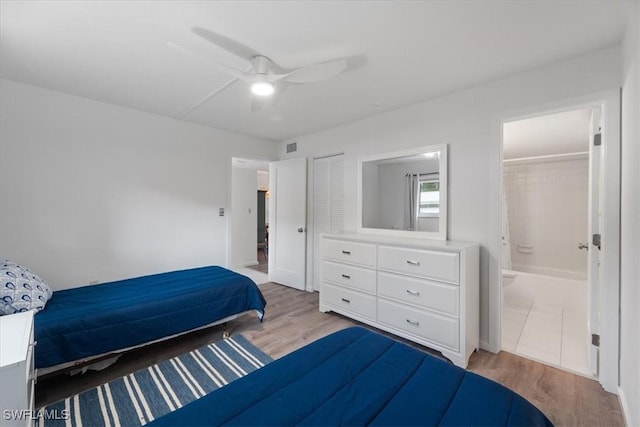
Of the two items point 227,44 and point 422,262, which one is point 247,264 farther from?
point 227,44

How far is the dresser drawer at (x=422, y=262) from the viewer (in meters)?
2.24

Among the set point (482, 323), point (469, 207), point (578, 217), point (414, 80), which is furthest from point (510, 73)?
point (578, 217)

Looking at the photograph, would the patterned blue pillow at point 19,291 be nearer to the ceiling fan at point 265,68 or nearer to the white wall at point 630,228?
the ceiling fan at point 265,68

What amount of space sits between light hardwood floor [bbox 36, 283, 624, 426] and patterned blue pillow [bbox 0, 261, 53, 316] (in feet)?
2.03

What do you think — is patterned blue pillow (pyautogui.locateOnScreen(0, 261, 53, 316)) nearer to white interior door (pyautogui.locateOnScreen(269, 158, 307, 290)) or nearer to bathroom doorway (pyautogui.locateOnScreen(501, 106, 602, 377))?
white interior door (pyautogui.locateOnScreen(269, 158, 307, 290))

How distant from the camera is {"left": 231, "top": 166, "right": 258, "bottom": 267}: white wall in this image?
5875 millimetres

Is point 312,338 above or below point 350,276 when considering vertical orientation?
below

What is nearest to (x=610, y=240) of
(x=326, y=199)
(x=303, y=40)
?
(x=303, y=40)

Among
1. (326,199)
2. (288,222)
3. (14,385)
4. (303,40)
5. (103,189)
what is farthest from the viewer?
(288,222)

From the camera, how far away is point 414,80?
244 centimetres

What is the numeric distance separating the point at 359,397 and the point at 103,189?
337 cm

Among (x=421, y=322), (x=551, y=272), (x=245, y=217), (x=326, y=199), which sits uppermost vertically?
(x=326, y=199)

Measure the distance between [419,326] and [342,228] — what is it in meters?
1.67

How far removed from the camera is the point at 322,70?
187 centimetres
